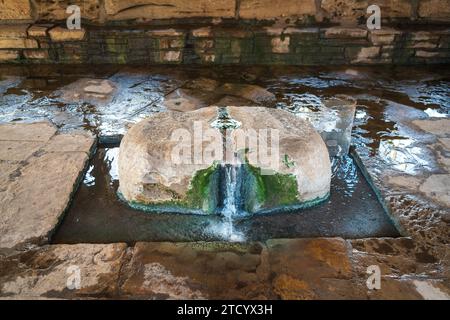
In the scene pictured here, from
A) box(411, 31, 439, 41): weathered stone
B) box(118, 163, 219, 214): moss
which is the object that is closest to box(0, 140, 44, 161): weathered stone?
box(118, 163, 219, 214): moss

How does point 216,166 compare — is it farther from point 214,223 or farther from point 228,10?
point 228,10

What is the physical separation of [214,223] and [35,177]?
4.16ft

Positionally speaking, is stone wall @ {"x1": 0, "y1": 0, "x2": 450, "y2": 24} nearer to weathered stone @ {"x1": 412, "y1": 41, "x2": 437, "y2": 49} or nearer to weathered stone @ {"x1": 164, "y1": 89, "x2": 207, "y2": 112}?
weathered stone @ {"x1": 412, "y1": 41, "x2": 437, "y2": 49}

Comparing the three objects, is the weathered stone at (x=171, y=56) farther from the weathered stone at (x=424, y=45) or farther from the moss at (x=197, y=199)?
the weathered stone at (x=424, y=45)

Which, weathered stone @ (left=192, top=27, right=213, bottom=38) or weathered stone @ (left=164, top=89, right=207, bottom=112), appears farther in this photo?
weathered stone @ (left=192, top=27, right=213, bottom=38)

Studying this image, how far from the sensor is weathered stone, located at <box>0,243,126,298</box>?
1.67 m

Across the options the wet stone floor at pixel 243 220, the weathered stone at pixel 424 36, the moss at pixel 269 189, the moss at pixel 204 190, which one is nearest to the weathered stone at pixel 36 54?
the wet stone floor at pixel 243 220

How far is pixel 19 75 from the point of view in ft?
14.2

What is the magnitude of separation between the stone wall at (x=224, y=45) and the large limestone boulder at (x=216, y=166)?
8.17 feet

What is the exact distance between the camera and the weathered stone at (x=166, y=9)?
14.9ft

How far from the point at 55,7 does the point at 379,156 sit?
13.7ft
